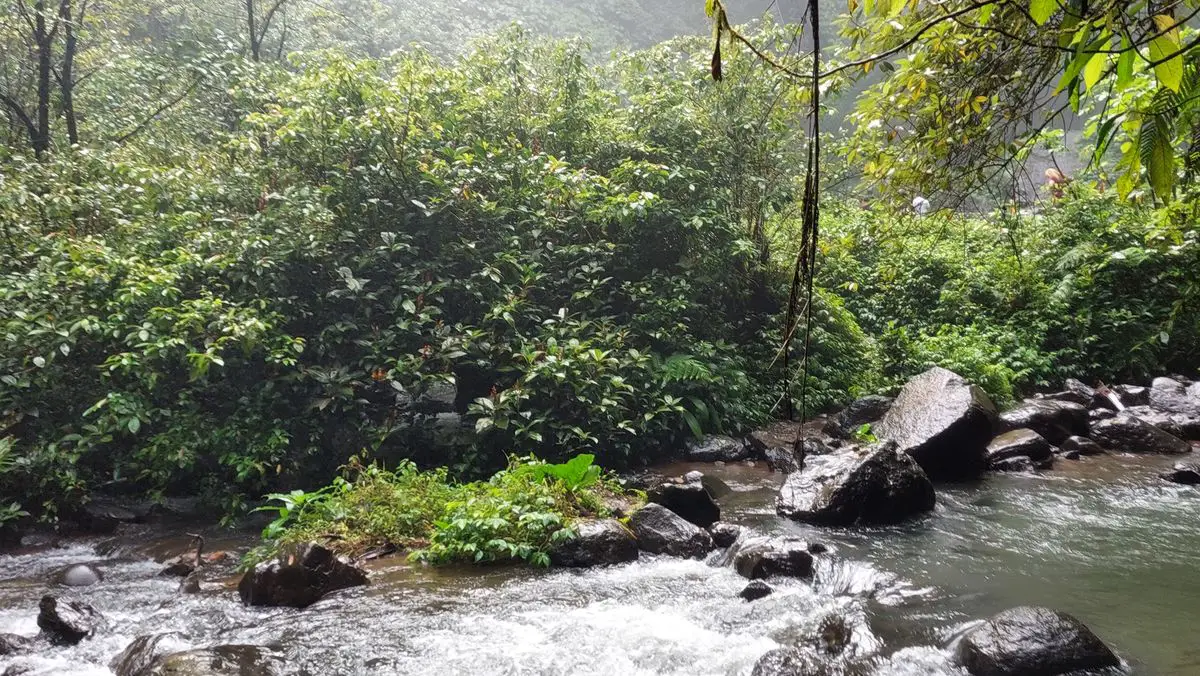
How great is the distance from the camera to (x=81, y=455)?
7.19 meters

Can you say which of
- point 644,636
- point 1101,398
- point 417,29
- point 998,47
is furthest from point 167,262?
point 417,29

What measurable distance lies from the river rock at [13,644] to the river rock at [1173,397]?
12664mm

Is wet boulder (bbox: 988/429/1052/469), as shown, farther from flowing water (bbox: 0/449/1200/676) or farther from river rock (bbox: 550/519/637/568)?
river rock (bbox: 550/519/637/568)

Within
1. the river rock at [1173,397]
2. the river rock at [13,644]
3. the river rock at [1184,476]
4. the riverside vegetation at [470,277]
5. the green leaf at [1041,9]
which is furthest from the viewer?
the river rock at [1173,397]

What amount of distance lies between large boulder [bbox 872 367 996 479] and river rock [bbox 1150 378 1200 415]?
368 cm

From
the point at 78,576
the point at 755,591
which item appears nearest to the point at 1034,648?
the point at 755,591

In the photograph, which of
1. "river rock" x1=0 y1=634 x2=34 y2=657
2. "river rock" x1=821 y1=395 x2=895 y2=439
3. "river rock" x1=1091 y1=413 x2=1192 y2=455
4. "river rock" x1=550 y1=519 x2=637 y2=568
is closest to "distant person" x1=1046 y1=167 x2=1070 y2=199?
"river rock" x1=1091 y1=413 x2=1192 y2=455

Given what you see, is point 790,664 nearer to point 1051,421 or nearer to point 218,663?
point 218,663

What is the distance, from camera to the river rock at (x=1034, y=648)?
3.74 meters

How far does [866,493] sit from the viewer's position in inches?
257

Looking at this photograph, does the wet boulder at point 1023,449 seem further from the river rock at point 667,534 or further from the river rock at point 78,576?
the river rock at point 78,576

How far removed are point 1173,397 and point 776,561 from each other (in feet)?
27.6

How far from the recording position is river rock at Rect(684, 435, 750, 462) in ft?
30.3

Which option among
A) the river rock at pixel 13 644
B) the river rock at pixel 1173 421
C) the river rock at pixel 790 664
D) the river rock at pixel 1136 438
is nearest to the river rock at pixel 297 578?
the river rock at pixel 13 644
